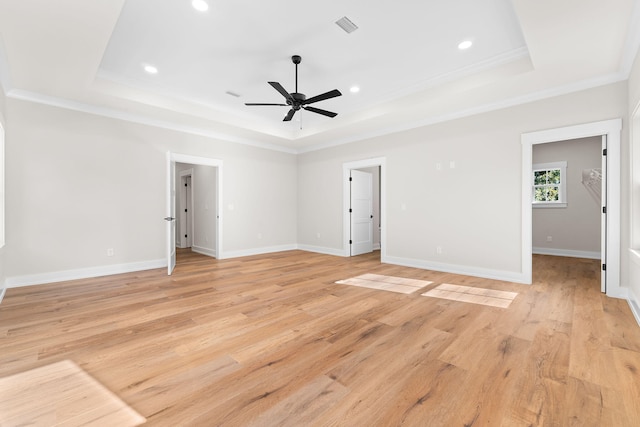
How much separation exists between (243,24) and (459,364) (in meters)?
3.53

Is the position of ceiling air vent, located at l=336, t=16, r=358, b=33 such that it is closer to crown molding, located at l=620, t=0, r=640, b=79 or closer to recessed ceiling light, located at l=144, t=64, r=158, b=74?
crown molding, located at l=620, t=0, r=640, b=79

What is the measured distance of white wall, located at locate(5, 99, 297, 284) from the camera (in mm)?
3887

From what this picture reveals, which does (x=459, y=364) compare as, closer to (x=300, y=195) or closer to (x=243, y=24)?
(x=243, y=24)

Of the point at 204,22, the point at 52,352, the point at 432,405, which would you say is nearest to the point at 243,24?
the point at 204,22

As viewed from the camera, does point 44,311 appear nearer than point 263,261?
Yes

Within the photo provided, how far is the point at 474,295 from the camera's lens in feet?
11.4

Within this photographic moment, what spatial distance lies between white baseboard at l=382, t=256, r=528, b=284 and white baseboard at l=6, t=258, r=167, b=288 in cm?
435

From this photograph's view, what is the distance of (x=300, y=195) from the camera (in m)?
7.46

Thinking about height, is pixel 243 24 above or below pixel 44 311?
above

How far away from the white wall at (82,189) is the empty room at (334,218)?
0.09 feet

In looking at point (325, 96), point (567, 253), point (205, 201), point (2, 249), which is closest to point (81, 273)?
point (2, 249)

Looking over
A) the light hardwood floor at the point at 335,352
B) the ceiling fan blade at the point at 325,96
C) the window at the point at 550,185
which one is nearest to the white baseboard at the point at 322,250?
the light hardwood floor at the point at 335,352

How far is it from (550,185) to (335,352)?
24.3 ft

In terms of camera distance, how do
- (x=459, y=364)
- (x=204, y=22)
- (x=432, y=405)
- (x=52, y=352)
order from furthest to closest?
Answer: (x=204, y=22) → (x=52, y=352) → (x=459, y=364) → (x=432, y=405)
